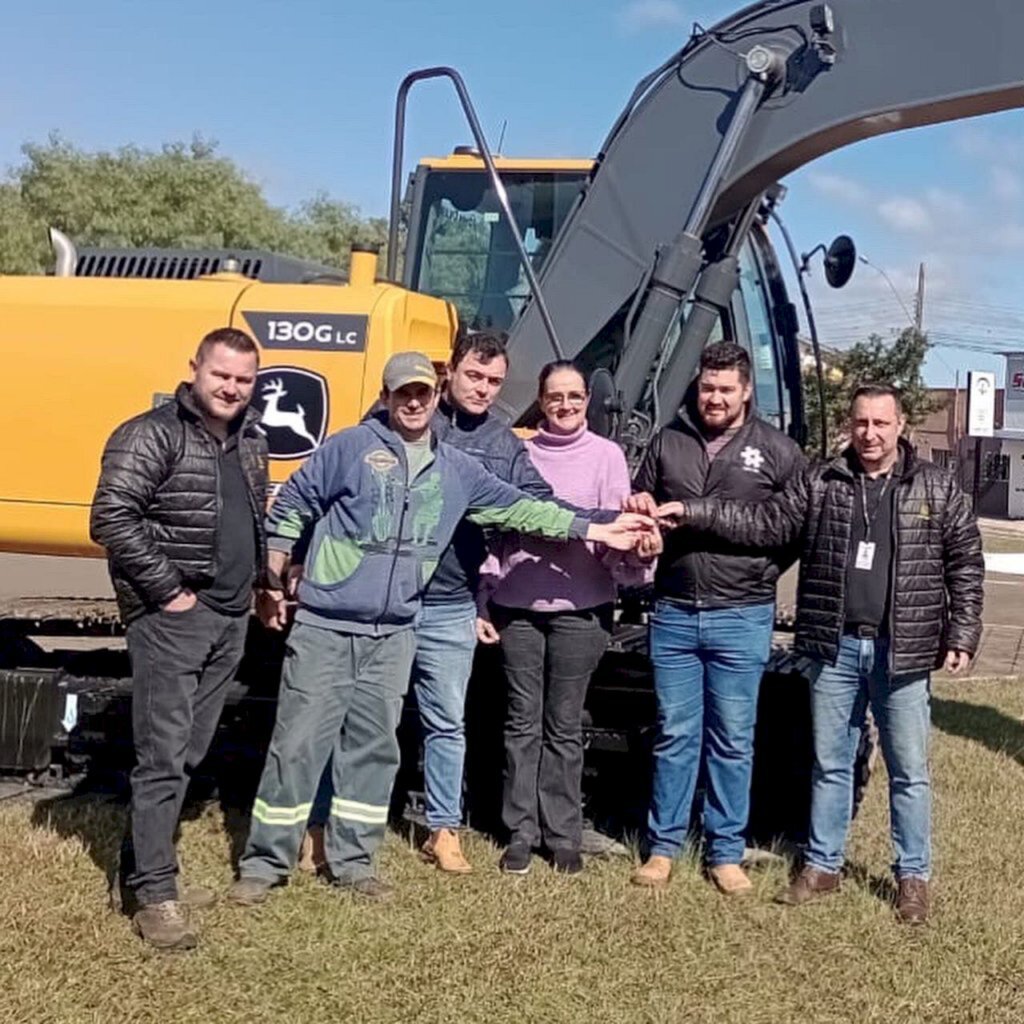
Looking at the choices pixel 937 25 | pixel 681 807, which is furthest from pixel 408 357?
pixel 937 25

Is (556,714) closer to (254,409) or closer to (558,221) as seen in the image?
(254,409)

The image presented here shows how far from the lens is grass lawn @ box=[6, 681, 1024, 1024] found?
156 inches

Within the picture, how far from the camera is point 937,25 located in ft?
18.3

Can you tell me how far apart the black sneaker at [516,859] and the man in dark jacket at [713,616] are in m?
0.39

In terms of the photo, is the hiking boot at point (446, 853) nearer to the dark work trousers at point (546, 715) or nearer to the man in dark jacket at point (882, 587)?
the dark work trousers at point (546, 715)

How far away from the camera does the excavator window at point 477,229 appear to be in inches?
263

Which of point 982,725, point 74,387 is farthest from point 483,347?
point 982,725

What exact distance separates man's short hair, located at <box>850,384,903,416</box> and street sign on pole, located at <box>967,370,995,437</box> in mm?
39507

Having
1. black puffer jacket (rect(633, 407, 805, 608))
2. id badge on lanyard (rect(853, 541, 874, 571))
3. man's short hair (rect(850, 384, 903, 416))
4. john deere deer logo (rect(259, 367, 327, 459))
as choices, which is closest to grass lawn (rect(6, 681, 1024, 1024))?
black puffer jacket (rect(633, 407, 805, 608))

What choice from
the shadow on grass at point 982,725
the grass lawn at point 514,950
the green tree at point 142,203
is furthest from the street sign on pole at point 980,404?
the grass lawn at point 514,950

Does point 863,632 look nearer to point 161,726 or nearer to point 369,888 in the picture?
point 369,888

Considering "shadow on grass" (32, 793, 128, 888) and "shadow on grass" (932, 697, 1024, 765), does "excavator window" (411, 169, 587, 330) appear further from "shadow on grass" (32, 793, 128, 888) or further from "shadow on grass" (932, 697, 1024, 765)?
"shadow on grass" (932, 697, 1024, 765)

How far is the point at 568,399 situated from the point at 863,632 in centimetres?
126

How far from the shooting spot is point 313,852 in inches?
198
